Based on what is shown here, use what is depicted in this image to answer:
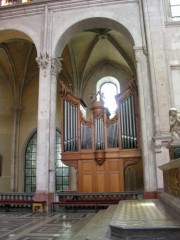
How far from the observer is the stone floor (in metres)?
3.06

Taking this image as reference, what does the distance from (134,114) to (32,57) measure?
27.4 ft

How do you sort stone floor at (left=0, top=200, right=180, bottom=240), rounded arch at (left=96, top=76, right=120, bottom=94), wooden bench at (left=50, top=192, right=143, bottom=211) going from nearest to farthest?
stone floor at (left=0, top=200, right=180, bottom=240)
wooden bench at (left=50, top=192, right=143, bottom=211)
rounded arch at (left=96, top=76, right=120, bottom=94)

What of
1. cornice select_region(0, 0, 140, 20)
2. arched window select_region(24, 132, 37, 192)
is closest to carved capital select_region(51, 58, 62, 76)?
cornice select_region(0, 0, 140, 20)

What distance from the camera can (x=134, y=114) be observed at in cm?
1105

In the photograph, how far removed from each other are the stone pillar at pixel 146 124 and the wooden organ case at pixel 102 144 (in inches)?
50.2

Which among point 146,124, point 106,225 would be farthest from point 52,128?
point 106,225

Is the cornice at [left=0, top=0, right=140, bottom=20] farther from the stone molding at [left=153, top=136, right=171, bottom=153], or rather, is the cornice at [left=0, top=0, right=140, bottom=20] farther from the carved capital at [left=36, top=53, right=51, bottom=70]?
the stone molding at [left=153, top=136, right=171, bottom=153]

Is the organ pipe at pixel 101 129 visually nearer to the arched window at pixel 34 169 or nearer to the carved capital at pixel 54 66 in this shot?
the carved capital at pixel 54 66

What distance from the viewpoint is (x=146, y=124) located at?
9.46 meters

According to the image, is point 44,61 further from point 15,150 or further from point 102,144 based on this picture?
point 15,150

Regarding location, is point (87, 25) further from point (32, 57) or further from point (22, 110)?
point (22, 110)

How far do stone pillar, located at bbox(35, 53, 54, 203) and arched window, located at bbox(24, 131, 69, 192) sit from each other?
6.69 metres

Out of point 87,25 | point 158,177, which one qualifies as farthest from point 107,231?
point 87,25

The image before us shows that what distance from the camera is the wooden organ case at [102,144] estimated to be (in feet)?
35.1
